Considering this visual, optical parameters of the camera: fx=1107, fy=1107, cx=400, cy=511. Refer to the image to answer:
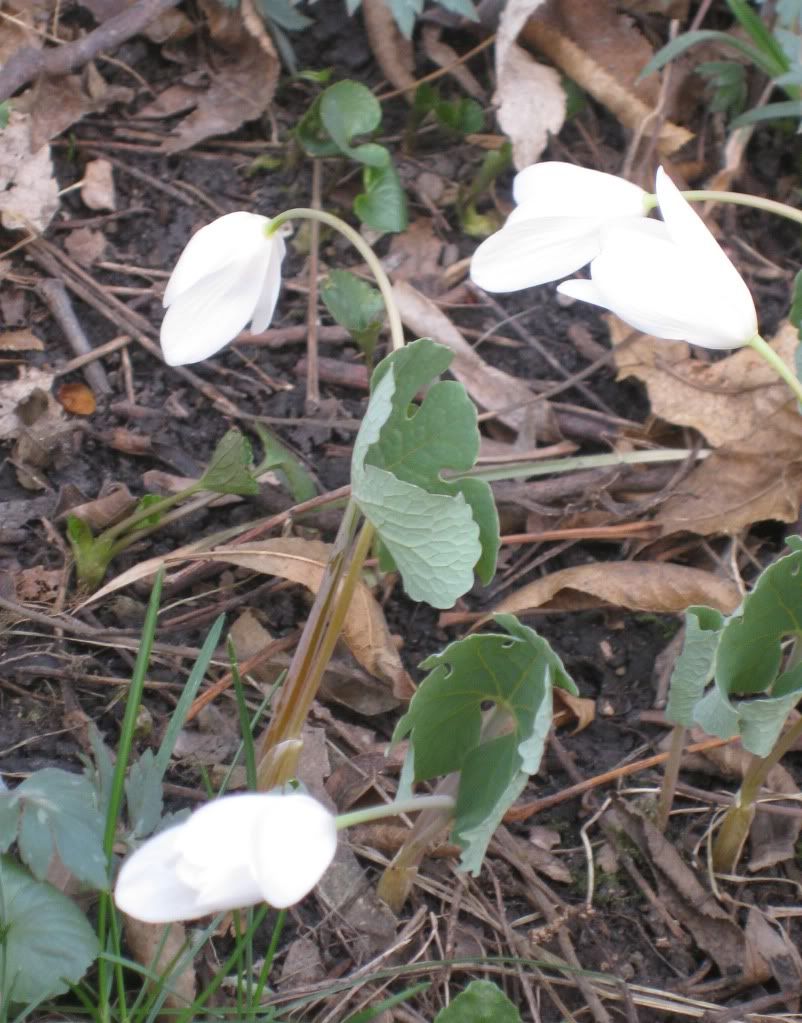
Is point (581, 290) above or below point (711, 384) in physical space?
→ above

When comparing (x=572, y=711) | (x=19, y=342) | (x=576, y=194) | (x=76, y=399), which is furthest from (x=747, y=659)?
(x=19, y=342)

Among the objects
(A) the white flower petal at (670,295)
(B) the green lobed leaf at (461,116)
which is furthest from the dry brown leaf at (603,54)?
(A) the white flower petal at (670,295)

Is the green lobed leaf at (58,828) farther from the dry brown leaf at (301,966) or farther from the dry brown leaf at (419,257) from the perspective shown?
the dry brown leaf at (419,257)

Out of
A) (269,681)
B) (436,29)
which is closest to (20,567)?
(269,681)

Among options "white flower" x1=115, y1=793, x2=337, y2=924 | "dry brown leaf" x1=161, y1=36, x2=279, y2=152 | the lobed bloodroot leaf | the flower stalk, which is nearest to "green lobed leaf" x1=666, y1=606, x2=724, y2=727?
the lobed bloodroot leaf

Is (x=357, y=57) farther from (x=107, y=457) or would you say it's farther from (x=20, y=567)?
(x=20, y=567)

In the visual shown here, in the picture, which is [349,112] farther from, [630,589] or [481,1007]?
[481,1007]
